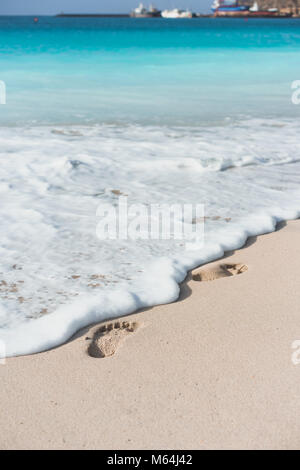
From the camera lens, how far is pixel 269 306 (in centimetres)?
246

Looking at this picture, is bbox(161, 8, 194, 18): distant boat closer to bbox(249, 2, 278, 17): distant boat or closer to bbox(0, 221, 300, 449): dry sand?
bbox(249, 2, 278, 17): distant boat

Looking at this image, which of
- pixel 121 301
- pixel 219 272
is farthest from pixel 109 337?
pixel 219 272

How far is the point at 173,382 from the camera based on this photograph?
195cm

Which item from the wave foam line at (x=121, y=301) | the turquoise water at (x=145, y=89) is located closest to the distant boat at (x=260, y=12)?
the turquoise water at (x=145, y=89)

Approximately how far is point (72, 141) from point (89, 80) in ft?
23.4

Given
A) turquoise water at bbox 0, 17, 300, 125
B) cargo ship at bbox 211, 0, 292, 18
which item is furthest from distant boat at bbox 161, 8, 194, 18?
turquoise water at bbox 0, 17, 300, 125

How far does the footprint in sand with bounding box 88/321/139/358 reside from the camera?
2.17 metres

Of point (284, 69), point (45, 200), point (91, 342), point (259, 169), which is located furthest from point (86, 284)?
point (284, 69)

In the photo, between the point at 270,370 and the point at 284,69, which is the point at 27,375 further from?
the point at 284,69

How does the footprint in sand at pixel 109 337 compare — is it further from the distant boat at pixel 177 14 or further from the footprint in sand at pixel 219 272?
the distant boat at pixel 177 14

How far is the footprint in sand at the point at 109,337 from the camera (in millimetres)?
2166

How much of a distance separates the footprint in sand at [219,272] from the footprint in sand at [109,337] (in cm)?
60

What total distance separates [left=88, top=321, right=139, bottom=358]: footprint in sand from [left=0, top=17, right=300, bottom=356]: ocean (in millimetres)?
86

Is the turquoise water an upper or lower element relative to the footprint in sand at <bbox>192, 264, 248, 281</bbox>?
upper
